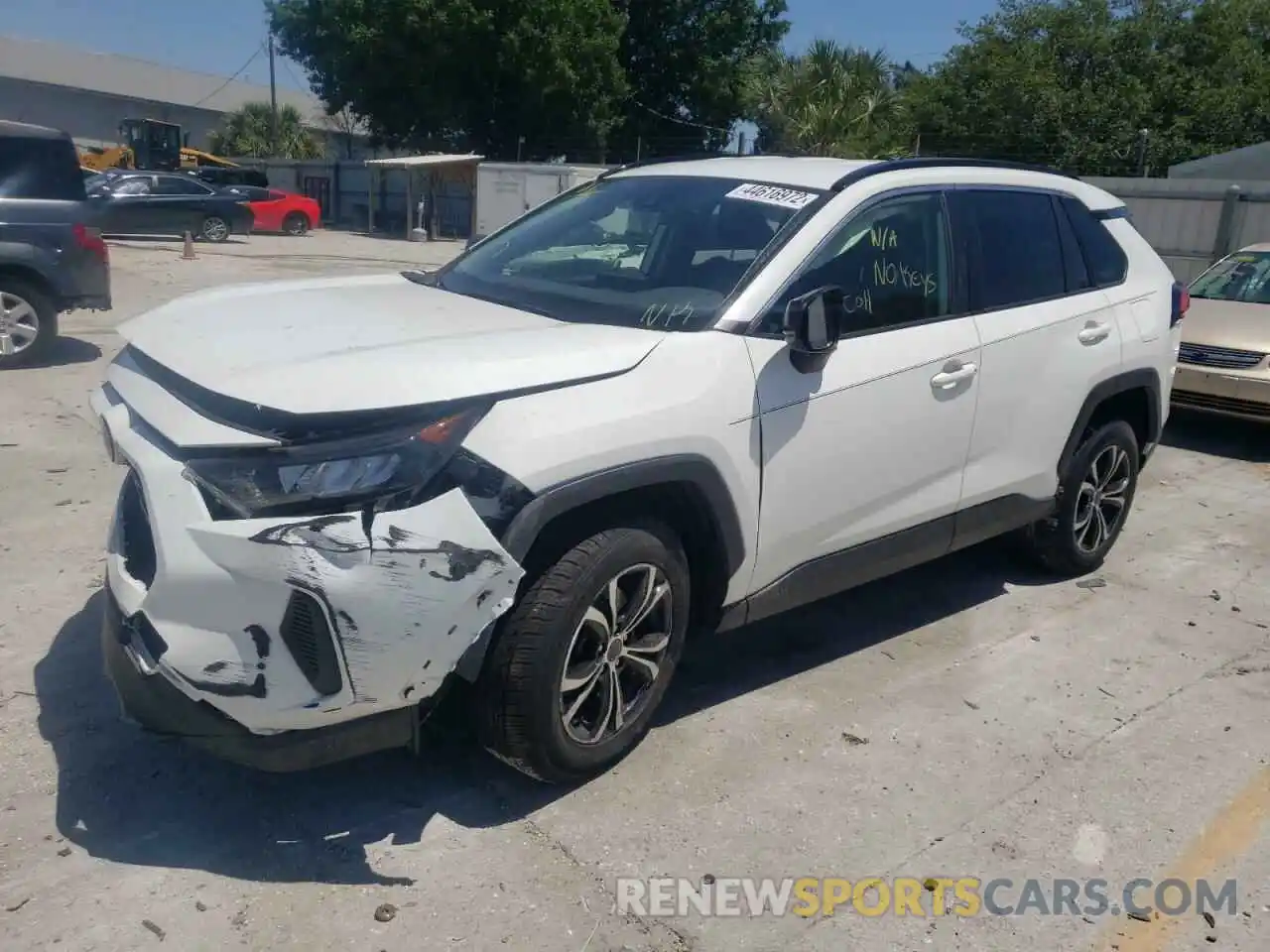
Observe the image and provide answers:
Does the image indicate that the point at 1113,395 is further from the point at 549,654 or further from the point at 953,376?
the point at 549,654

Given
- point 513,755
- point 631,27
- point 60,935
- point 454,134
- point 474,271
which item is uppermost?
point 631,27

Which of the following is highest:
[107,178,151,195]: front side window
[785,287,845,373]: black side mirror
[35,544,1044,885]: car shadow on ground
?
[107,178,151,195]: front side window

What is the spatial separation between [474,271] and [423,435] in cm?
165

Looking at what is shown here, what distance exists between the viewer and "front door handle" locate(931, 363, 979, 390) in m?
4.02

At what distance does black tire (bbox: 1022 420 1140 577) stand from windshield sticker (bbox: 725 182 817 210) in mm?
1959

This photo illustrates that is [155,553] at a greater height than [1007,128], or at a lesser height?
lesser

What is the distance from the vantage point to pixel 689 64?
39500 mm

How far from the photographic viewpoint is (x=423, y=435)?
9.06ft

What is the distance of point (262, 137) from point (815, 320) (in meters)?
53.8

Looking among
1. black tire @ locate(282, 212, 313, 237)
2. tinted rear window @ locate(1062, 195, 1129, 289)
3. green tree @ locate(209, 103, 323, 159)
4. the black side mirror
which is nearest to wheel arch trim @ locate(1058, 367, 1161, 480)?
tinted rear window @ locate(1062, 195, 1129, 289)

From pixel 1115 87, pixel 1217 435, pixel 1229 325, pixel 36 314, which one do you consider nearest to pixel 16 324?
pixel 36 314

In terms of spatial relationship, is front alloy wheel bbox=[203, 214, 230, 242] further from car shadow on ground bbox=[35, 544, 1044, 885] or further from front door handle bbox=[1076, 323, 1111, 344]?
front door handle bbox=[1076, 323, 1111, 344]

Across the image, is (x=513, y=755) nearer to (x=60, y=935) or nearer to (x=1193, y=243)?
(x=60, y=935)

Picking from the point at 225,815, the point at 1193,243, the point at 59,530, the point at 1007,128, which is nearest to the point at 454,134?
the point at 1007,128
